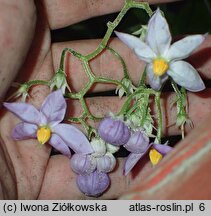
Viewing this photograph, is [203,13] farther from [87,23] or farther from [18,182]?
[18,182]

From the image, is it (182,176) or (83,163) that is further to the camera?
(83,163)

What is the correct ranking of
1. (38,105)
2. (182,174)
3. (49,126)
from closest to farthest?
(182,174) < (49,126) < (38,105)

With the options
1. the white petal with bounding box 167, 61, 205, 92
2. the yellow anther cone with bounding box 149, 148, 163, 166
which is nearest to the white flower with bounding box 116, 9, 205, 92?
the white petal with bounding box 167, 61, 205, 92

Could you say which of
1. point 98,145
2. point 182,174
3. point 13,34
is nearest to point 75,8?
point 13,34

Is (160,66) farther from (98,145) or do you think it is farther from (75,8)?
(75,8)

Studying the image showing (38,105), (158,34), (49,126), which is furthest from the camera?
(38,105)

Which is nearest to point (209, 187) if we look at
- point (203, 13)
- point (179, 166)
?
point (179, 166)

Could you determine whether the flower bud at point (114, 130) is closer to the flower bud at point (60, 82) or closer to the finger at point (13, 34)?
the flower bud at point (60, 82)
